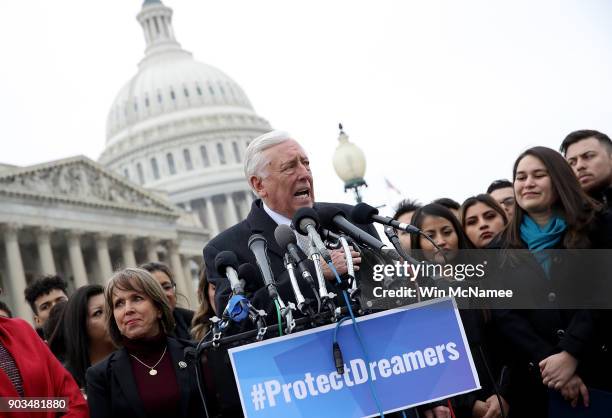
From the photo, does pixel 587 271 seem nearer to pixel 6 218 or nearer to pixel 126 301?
pixel 126 301

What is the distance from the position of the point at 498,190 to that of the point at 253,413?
6527 millimetres

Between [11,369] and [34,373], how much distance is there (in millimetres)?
138

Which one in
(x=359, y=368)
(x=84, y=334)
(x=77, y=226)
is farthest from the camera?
(x=77, y=226)

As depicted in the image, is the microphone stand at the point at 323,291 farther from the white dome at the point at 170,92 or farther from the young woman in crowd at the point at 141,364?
the white dome at the point at 170,92

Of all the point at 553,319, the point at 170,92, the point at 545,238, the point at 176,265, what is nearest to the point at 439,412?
the point at 553,319

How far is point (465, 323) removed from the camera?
6.34 metres

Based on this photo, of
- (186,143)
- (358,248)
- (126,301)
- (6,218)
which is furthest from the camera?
(186,143)

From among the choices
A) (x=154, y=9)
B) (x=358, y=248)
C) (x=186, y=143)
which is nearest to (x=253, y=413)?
(x=358, y=248)

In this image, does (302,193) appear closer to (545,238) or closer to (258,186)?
(258,186)

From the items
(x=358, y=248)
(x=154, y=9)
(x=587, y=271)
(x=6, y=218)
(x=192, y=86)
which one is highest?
(x=154, y=9)

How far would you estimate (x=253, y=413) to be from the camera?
4711 mm

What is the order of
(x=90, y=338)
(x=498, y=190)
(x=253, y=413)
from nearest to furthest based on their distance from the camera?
(x=253, y=413) → (x=90, y=338) → (x=498, y=190)

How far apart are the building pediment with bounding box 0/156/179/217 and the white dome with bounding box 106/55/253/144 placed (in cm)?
4876

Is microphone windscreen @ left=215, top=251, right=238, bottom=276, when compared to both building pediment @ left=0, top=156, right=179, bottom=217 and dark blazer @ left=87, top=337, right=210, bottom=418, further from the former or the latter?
building pediment @ left=0, top=156, right=179, bottom=217
